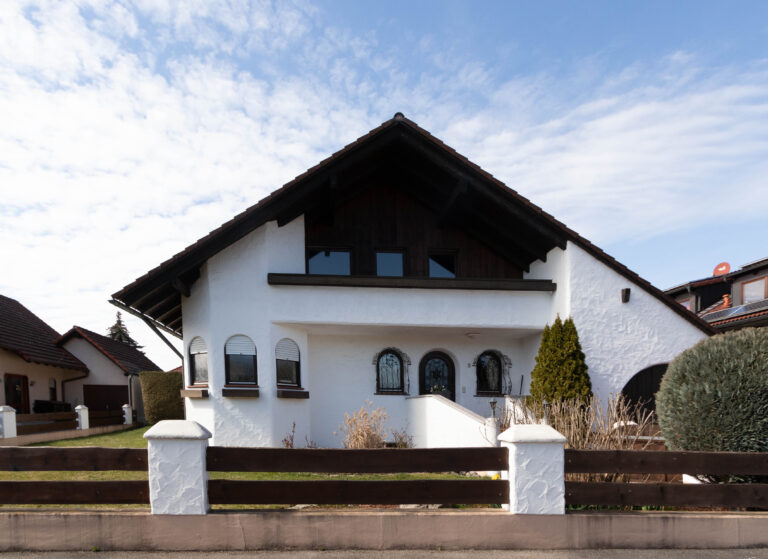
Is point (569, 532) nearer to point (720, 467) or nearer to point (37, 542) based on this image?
point (720, 467)

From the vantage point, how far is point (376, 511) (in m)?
4.74

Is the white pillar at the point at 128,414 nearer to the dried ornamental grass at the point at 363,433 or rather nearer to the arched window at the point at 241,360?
the arched window at the point at 241,360

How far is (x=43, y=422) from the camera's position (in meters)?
16.0

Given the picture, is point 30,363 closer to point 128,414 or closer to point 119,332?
point 128,414

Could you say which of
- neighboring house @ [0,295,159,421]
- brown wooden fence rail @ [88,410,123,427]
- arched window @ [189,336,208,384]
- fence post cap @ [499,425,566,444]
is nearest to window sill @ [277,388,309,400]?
arched window @ [189,336,208,384]

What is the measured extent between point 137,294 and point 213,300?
139 cm

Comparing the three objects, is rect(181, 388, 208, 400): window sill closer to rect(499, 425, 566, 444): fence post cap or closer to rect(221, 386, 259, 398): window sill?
rect(221, 386, 259, 398): window sill

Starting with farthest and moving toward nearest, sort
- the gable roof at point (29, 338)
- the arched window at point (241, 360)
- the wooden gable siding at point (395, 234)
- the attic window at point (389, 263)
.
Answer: the gable roof at point (29, 338) → the attic window at point (389, 263) → the wooden gable siding at point (395, 234) → the arched window at point (241, 360)

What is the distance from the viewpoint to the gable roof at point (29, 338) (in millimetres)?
16906

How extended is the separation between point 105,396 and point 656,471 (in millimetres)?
22287

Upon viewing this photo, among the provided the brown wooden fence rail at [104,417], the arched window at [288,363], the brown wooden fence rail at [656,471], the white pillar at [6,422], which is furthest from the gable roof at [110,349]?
the brown wooden fence rail at [656,471]

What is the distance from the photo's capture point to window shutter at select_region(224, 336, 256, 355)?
9815 millimetres

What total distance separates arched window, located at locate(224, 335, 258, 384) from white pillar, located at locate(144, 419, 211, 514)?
5323mm

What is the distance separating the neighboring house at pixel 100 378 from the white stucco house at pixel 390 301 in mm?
11524
